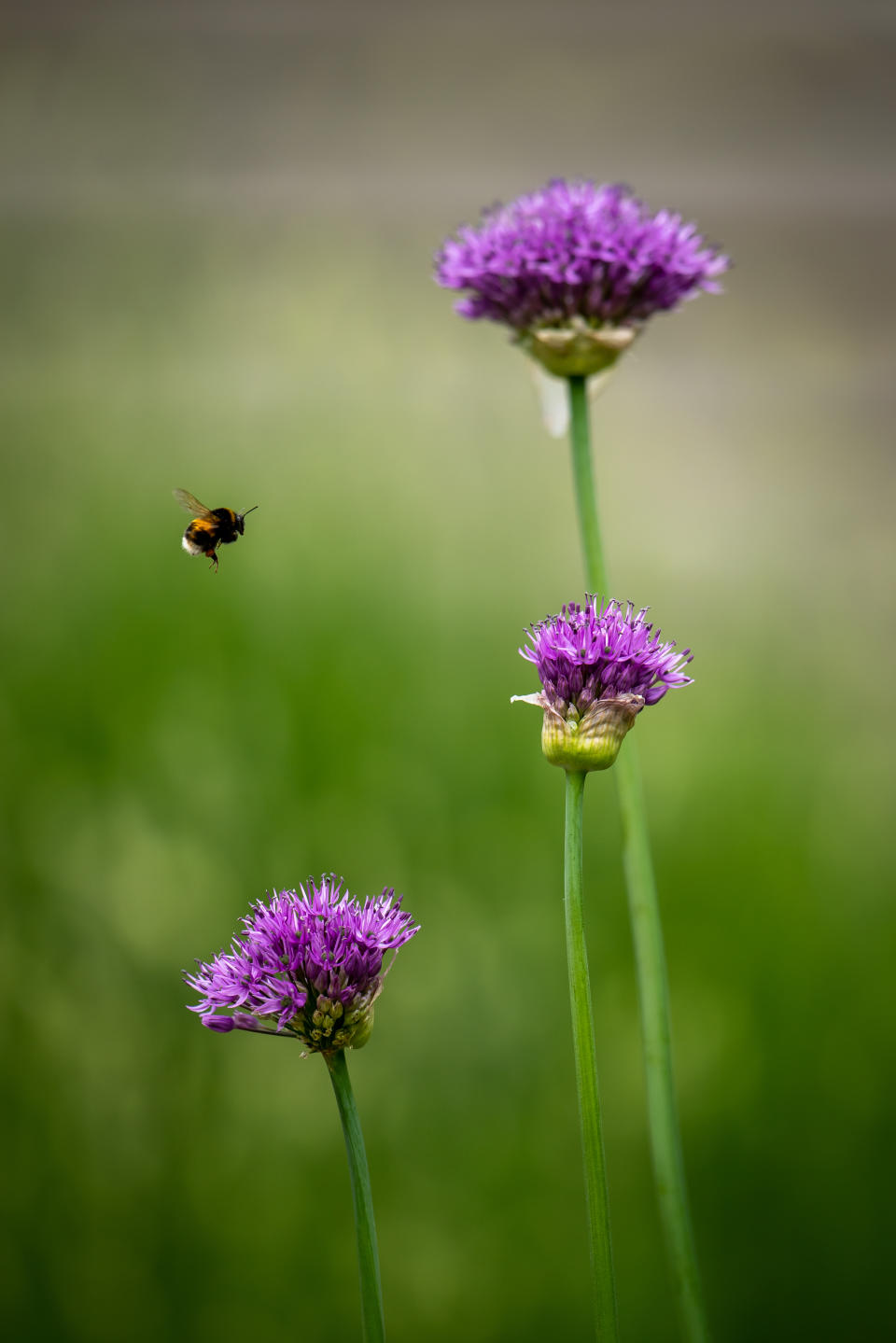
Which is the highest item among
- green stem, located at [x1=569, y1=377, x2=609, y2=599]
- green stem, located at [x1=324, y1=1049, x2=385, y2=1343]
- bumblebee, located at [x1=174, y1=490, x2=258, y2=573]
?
bumblebee, located at [x1=174, y1=490, x2=258, y2=573]

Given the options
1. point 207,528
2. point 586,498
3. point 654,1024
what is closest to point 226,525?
point 207,528

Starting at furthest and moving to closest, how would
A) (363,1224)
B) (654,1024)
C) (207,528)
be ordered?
(207,528)
(654,1024)
(363,1224)

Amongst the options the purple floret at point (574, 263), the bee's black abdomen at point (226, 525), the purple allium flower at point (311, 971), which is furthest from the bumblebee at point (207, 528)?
the purple allium flower at point (311, 971)

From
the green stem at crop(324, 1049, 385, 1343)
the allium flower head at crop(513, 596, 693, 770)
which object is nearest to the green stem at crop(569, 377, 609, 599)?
the allium flower head at crop(513, 596, 693, 770)

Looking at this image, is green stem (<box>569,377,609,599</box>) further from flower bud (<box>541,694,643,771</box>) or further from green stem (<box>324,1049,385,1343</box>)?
green stem (<box>324,1049,385,1343</box>)

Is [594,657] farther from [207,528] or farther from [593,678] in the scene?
[207,528]
